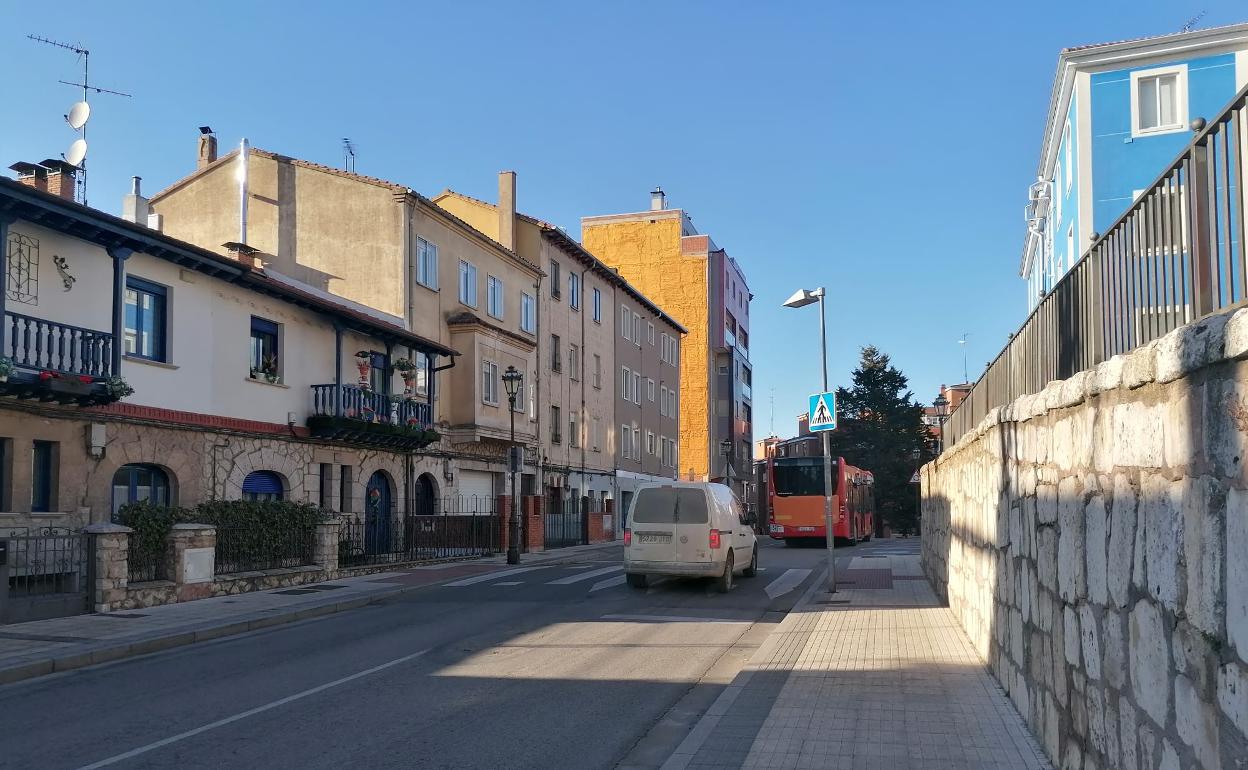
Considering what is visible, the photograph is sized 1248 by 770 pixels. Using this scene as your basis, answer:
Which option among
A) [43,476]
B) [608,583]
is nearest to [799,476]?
[608,583]

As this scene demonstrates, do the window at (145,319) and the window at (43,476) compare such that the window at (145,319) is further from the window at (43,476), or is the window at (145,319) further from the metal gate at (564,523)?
the metal gate at (564,523)

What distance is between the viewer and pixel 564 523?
3712 centimetres

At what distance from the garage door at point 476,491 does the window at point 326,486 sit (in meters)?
6.13

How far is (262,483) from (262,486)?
0.24ft

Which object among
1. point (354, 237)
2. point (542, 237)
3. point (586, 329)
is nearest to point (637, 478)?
point (586, 329)

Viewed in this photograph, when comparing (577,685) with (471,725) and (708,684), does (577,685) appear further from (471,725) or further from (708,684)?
(471,725)

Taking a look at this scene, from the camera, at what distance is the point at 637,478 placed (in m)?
52.8

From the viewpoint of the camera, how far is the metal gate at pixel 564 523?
117ft

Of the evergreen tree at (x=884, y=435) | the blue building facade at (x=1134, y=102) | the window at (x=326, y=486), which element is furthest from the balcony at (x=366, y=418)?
the evergreen tree at (x=884, y=435)

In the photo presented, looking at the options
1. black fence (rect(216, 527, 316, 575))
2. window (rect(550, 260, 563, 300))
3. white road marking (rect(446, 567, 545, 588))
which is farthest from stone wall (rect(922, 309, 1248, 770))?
window (rect(550, 260, 563, 300))

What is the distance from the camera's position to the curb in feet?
33.6

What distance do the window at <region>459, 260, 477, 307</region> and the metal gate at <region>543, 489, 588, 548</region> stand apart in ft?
26.6

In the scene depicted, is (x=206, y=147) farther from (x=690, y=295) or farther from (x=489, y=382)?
(x=690, y=295)

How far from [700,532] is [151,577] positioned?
9219mm
